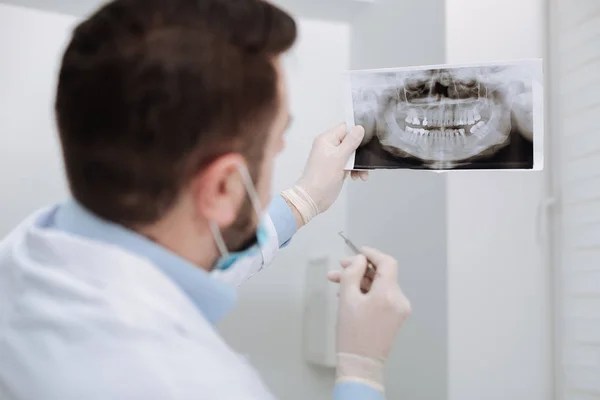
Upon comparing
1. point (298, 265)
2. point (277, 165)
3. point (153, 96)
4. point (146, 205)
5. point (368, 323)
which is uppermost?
point (153, 96)

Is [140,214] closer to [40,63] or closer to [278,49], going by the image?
[278,49]

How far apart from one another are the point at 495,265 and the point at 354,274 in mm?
484

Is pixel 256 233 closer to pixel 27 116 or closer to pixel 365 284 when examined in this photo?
pixel 365 284

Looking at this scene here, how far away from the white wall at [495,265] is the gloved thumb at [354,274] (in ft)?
1.26

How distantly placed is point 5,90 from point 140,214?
43.6 inches

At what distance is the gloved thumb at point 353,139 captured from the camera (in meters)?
1.23

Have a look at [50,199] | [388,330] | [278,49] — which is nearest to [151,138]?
[278,49]

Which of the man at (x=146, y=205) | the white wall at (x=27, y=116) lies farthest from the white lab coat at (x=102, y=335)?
the white wall at (x=27, y=116)

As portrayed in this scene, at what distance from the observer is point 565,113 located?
53.5 inches

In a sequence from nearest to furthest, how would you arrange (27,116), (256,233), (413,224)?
(256,233) → (413,224) → (27,116)

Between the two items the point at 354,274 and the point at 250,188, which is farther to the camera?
the point at 354,274

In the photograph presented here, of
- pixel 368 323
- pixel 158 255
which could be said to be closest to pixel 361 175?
pixel 368 323

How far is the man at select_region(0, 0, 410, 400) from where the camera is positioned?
0.61 m

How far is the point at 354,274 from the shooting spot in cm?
99
